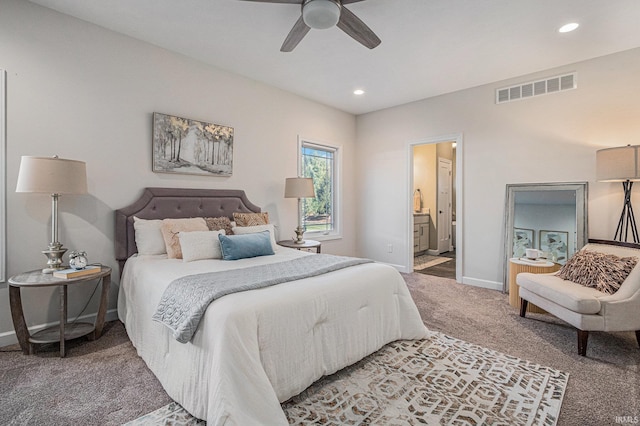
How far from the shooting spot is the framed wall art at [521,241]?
151 inches

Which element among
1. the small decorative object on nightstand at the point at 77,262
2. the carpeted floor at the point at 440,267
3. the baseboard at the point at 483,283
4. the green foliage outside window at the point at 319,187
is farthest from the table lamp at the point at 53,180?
the carpeted floor at the point at 440,267

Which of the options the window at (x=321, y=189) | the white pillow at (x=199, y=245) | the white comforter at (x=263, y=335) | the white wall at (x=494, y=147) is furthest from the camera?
the window at (x=321, y=189)

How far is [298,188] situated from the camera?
419 cm

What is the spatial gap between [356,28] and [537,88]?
9.10ft

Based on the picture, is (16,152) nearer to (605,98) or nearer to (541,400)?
(541,400)

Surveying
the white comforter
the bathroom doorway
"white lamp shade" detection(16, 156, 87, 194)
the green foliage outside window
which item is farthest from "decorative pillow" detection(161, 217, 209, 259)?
the bathroom doorway

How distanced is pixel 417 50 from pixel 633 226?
9.44 ft

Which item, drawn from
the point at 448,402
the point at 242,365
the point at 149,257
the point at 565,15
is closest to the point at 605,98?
the point at 565,15

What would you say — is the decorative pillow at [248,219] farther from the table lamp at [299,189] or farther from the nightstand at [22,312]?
the nightstand at [22,312]

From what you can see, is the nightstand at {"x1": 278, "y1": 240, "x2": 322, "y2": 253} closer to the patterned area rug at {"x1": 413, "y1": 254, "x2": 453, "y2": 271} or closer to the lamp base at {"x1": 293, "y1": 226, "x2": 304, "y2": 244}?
the lamp base at {"x1": 293, "y1": 226, "x2": 304, "y2": 244}

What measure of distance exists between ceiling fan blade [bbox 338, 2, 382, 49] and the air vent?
247 centimetres

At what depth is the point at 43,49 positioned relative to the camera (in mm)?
2586

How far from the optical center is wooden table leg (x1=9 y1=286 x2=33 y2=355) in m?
2.23

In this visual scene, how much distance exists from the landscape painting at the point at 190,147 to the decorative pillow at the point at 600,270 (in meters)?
3.74
